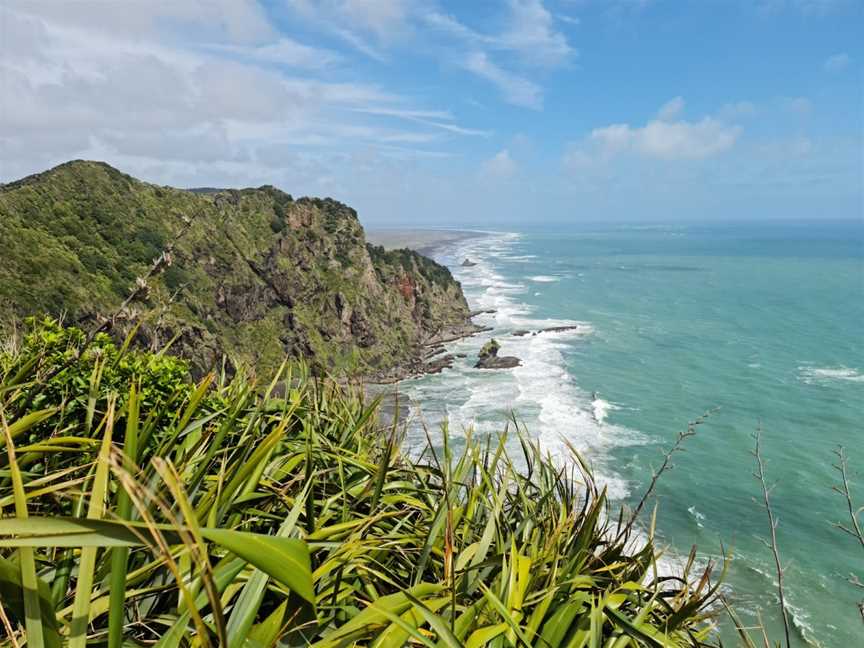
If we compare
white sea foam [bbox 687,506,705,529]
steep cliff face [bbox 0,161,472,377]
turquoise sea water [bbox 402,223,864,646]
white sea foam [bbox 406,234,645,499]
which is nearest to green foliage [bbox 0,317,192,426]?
turquoise sea water [bbox 402,223,864,646]

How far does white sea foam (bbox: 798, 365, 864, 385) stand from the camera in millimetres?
44219

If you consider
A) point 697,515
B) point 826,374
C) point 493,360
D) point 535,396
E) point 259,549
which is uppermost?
point 259,549

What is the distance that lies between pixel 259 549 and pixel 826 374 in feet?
179

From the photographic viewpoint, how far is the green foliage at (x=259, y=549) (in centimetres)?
132

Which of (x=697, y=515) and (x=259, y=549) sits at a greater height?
(x=259, y=549)

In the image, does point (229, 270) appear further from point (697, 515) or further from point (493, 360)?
point (697, 515)

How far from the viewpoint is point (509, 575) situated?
265 cm

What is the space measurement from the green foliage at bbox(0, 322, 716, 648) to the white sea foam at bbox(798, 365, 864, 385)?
4913 cm

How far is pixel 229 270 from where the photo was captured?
51156 millimetres

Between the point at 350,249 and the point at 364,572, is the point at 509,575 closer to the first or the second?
the point at 364,572

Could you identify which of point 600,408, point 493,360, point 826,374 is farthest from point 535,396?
point 826,374

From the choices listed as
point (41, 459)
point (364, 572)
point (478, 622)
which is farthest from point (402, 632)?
point (41, 459)

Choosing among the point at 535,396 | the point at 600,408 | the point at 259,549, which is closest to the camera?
the point at 259,549

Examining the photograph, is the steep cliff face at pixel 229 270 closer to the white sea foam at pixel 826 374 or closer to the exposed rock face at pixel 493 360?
the exposed rock face at pixel 493 360
